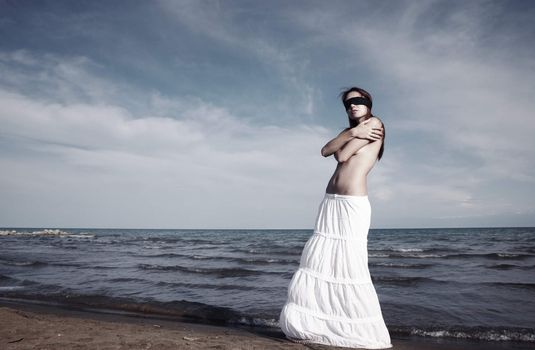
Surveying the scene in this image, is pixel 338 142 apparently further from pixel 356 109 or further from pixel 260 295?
pixel 260 295

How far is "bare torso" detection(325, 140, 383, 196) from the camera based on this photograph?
332 centimetres

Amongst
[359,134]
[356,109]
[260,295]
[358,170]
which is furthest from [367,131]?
[260,295]

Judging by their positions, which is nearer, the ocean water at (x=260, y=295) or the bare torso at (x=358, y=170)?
the bare torso at (x=358, y=170)

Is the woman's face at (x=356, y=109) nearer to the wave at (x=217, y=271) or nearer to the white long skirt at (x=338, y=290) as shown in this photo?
the white long skirt at (x=338, y=290)

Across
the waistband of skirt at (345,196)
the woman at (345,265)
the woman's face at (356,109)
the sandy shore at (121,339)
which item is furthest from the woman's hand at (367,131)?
the sandy shore at (121,339)

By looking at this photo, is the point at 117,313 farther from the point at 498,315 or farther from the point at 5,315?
the point at 498,315

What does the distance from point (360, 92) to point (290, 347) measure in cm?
262

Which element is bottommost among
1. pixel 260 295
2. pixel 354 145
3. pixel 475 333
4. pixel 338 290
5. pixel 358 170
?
pixel 260 295

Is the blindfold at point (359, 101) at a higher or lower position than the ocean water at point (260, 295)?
higher

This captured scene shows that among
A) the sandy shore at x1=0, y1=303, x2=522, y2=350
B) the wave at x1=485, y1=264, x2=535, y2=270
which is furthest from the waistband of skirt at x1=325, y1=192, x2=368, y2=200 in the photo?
the wave at x1=485, y1=264, x2=535, y2=270

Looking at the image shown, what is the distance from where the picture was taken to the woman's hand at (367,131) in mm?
3189

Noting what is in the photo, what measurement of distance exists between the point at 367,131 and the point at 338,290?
5.19 ft

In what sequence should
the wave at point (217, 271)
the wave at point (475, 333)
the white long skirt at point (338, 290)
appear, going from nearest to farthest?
the white long skirt at point (338, 290) → the wave at point (475, 333) → the wave at point (217, 271)

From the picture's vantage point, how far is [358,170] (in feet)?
10.9
